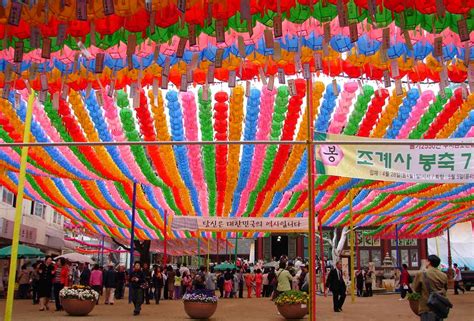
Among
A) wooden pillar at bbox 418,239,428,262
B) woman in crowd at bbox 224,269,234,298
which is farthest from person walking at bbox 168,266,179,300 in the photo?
wooden pillar at bbox 418,239,428,262

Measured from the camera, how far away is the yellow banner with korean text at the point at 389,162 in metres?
8.02

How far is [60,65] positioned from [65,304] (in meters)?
7.87

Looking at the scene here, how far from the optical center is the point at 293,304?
13039mm

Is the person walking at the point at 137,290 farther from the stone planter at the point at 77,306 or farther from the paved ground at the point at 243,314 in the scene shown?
the stone planter at the point at 77,306

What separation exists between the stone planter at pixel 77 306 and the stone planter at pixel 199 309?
2.51 meters

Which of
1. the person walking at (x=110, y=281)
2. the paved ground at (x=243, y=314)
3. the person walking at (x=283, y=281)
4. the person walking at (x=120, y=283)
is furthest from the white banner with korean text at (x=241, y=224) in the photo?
the person walking at (x=283, y=281)

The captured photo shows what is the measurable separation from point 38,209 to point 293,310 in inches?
915

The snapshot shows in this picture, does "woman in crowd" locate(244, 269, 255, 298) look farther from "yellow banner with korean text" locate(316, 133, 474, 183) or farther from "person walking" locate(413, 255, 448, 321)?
"person walking" locate(413, 255, 448, 321)

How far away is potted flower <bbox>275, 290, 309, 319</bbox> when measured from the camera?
13.0m

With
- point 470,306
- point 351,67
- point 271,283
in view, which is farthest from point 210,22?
point 271,283

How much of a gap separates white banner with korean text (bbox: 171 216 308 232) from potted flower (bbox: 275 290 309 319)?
571cm

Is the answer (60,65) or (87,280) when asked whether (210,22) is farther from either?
(87,280)

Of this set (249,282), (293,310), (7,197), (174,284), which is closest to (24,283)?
(174,284)

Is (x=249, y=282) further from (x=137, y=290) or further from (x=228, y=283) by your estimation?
(x=137, y=290)
